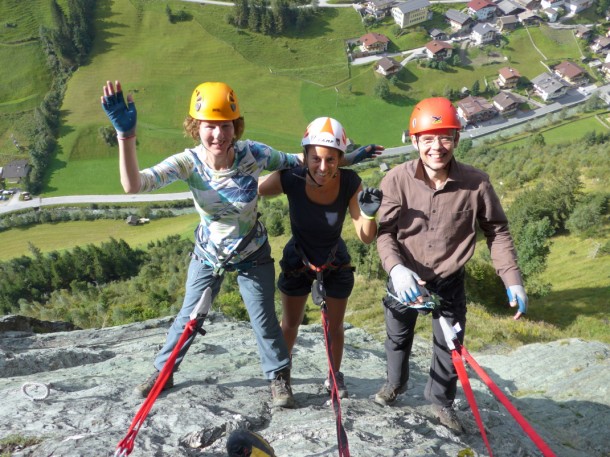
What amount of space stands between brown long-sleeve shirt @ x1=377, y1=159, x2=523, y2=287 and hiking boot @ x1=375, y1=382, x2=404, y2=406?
188cm

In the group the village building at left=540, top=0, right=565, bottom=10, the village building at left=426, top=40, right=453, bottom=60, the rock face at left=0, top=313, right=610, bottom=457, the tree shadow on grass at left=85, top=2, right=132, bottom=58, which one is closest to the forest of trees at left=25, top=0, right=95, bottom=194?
the tree shadow on grass at left=85, top=2, right=132, bottom=58

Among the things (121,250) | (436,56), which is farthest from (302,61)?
(121,250)

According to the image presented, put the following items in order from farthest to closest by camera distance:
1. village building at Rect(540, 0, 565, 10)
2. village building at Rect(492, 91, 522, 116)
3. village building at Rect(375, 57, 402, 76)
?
village building at Rect(540, 0, 565, 10), village building at Rect(375, 57, 402, 76), village building at Rect(492, 91, 522, 116)

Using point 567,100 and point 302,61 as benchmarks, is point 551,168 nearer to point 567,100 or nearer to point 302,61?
point 567,100

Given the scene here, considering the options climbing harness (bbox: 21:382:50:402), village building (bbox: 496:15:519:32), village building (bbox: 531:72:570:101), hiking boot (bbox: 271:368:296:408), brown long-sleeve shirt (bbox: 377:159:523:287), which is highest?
village building (bbox: 496:15:519:32)

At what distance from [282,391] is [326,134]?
331 centimetres

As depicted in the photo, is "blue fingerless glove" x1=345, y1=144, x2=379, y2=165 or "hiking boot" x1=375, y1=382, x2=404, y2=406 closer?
"blue fingerless glove" x1=345, y1=144, x2=379, y2=165

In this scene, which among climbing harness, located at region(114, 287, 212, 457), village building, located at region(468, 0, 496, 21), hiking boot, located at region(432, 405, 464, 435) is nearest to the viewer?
climbing harness, located at region(114, 287, 212, 457)

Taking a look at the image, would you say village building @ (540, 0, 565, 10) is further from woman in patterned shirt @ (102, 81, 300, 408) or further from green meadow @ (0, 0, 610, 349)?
woman in patterned shirt @ (102, 81, 300, 408)

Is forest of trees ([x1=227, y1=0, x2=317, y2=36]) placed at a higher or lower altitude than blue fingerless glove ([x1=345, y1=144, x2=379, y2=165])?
higher

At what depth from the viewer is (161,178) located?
16.3 ft

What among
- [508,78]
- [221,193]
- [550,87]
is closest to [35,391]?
[221,193]

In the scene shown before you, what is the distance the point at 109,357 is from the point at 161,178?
17.7 feet

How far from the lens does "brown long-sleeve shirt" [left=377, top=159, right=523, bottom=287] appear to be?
4.95 metres
